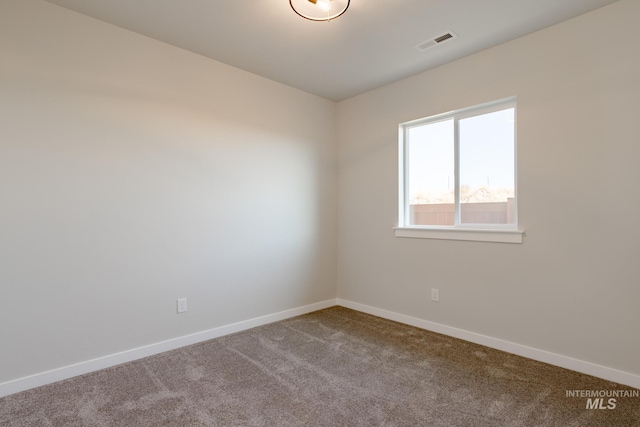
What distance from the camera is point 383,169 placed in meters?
3.54

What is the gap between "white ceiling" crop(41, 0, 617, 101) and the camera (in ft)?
7.14

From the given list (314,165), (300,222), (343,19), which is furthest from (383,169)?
(343,19)

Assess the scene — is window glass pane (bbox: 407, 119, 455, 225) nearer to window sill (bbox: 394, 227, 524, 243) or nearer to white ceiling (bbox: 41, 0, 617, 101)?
window sill (bbox: 394, 227, 524, 243)

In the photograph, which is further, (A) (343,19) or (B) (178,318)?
(B) (178,318)

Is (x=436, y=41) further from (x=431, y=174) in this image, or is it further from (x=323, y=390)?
(x=323, y=390)

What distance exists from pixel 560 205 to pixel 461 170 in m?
0.87

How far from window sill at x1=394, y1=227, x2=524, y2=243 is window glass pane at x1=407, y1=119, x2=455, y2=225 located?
0.17 m

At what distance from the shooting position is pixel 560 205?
2377 mm

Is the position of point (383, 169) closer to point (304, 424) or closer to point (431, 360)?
point (431, 360)

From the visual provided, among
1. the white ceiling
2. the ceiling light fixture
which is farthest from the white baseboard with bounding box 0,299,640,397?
the ceiling light fixture

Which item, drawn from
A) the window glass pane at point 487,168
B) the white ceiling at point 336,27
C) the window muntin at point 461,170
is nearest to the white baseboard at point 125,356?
the window muntin at point 461,170

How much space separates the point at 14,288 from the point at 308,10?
103 inches

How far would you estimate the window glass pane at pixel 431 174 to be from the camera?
3.16 m

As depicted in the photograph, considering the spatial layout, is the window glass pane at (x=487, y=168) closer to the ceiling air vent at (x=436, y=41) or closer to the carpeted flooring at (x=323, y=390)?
the ceiling air vent at (x=436, y=41)
